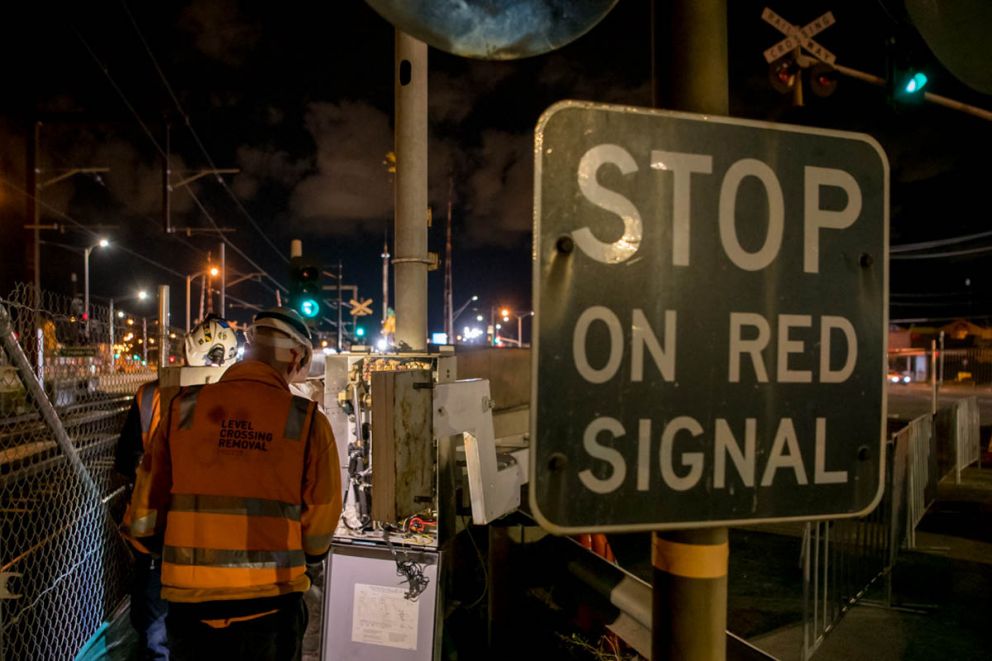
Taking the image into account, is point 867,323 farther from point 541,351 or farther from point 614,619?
point 614,619

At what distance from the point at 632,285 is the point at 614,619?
3349mm

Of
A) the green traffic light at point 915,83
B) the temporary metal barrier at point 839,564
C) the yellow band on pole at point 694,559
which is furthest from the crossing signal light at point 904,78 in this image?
the yellow band on pole at point 694,559

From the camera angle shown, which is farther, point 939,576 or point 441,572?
point 939,576

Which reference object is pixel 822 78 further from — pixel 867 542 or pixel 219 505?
pixel 219 505

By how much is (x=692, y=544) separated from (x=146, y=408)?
3.89 m

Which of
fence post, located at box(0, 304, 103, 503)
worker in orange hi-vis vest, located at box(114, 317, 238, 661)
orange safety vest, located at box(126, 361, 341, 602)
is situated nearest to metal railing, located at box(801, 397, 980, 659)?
orange safety vest, located at box(126, 361, 341, 602)

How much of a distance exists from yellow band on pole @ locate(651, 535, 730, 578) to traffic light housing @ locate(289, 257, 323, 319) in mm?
8064

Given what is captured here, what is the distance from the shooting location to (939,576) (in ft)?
21.4

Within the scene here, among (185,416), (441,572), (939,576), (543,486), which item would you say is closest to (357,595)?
(441,572)

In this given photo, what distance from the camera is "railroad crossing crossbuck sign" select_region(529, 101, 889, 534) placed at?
1414 millimetres

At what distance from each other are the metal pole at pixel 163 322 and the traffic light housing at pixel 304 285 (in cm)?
262

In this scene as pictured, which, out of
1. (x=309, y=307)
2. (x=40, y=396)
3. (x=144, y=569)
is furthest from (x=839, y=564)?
(x=309, y=307)

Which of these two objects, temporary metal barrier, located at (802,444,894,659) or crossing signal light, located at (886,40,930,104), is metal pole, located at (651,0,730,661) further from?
crossing signal light, located at (886,40,930,104)

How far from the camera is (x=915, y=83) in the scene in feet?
30.3
